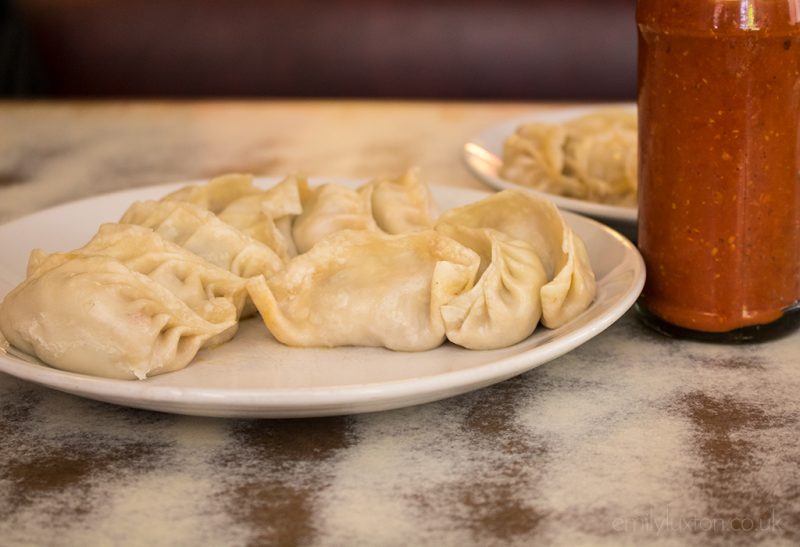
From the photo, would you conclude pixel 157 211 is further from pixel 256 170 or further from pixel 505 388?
pixel 256 170

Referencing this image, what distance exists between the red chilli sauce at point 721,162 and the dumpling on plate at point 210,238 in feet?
1.40

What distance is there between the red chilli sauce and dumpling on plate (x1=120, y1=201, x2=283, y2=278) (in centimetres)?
43

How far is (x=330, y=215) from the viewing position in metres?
1.31

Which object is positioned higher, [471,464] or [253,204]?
[253,204]

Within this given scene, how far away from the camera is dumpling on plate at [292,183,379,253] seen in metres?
1.30

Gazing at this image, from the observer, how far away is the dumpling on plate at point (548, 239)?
112cm

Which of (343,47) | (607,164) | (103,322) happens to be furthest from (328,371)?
(343,47)

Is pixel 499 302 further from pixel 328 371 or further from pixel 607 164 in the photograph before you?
pixel 607 164

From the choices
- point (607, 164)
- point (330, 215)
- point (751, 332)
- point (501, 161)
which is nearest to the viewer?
point (751, 332)

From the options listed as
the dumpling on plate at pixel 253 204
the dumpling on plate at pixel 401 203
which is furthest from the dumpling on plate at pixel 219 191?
the dumpling on plate at pixel 401 203

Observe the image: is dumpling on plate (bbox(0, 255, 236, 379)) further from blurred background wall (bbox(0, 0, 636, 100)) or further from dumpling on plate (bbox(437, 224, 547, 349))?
blurred background wall (bbox(0, 0, 636, 100))

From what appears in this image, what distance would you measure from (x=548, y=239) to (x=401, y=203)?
23 cm

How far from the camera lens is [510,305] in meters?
1.10

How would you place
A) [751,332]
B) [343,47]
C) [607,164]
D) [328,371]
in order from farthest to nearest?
[343,47] → [607,164] → [751,332] → [328,371]
